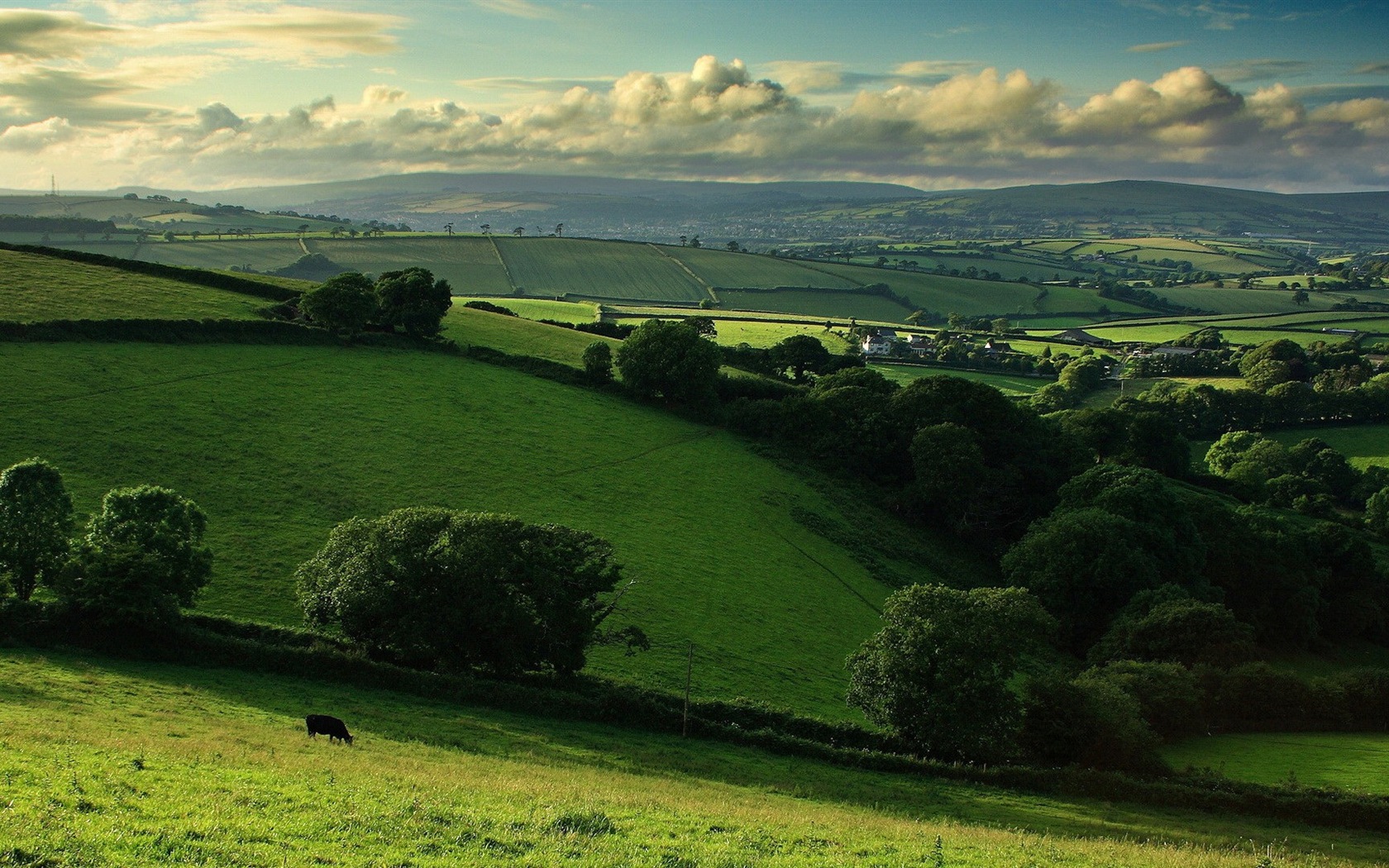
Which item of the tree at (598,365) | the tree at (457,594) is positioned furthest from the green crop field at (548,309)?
the tree at (457,594)

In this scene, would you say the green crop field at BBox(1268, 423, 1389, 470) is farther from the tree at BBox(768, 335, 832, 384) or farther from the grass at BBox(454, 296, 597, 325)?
the grass at BBox(454, 296, 597, 325)

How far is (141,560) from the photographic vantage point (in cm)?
3656

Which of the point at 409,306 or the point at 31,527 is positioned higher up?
the point at 409,306

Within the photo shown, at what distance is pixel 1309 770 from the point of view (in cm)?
3972

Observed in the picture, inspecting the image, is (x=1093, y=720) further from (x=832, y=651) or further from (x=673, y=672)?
(x=673, y=672)

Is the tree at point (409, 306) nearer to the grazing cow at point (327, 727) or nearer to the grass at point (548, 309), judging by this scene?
the grass at point (548, 309)

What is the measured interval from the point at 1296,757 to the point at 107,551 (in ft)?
167

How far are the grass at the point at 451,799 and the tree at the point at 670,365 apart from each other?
A: 167ft

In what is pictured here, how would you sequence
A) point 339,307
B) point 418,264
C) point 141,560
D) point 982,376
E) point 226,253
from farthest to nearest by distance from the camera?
point 418,264 < point 226,253 < point 982,376 < point 339,307 < point 141,560

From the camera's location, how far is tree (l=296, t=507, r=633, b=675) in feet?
128

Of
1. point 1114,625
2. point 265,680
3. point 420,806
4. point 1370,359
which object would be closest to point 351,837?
point 420,806

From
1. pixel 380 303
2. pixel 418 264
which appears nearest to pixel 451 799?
pixel 380 303

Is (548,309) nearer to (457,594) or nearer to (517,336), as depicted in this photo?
(517,336)

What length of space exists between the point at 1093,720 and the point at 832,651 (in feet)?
46.7
